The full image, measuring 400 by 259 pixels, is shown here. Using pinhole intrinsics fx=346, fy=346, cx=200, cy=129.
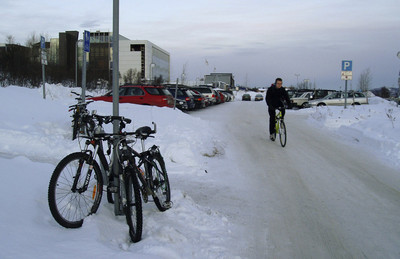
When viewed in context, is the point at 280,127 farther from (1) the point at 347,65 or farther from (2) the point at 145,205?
(1) the point at 347,65

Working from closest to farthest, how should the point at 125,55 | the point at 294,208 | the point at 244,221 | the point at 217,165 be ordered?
the point at 244,221
the point at 294,208
the point at 217,165
the point at 125,55

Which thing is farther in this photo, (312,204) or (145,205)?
(312,204)

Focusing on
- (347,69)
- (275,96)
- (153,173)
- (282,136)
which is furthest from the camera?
(347,69)

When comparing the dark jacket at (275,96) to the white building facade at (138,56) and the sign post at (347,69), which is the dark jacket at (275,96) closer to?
the sign post at (347,69)

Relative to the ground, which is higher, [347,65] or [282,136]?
[347,65]

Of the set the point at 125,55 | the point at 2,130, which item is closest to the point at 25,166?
the point at 2,130

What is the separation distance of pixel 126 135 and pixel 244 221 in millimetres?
1945

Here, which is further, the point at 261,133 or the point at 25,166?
the point at 261,133

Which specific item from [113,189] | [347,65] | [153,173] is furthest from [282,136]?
[347,65]

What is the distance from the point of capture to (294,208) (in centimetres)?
512

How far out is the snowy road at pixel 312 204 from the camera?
3922 millimetres

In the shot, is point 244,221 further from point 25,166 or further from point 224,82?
point 224,82

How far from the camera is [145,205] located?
4637 mm

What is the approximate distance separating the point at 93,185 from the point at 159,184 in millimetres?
878
